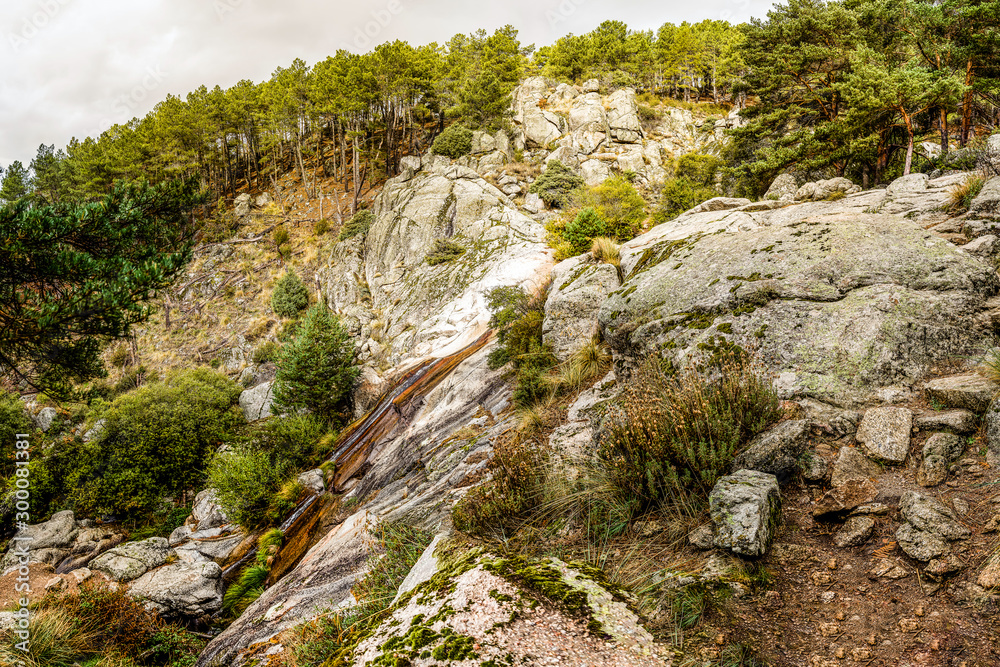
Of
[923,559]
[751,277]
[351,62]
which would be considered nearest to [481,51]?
[351,62]

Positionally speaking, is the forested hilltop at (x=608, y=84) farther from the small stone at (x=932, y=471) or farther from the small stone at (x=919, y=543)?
the small stone at (x=919, y=543)

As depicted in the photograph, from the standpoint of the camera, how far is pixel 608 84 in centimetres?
4166

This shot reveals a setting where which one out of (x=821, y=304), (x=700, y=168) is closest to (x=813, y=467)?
(x=821, y=304)

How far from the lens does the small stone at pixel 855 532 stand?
2.97 meters

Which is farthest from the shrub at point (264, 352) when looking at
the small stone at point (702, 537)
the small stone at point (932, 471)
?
the small stone at point (932, 471)

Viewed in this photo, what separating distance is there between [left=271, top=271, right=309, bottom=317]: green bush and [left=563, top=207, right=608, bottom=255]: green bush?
83.7ft

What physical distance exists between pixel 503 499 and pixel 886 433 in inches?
129

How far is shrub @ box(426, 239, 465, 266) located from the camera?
1070 inches

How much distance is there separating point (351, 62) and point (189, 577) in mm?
41061

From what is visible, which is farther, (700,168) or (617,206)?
(700,168)

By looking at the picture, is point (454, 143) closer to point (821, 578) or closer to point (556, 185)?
point (556, 185)

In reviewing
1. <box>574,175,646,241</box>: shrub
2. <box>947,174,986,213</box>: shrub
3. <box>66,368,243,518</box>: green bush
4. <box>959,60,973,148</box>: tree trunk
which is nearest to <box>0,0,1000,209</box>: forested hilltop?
<box>959,60,973,148</box>: tree trunk

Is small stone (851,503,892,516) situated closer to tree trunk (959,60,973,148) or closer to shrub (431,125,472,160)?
tree trunk (959,60,973,148)

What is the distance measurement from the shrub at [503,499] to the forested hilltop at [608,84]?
15200mm
